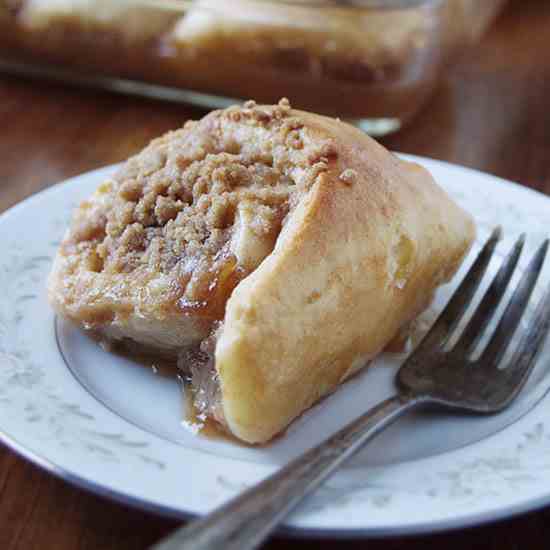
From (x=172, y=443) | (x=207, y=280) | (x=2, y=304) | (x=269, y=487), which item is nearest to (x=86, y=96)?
(x=2, y=304)

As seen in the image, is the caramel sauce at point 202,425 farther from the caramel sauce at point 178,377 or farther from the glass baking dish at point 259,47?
the glass baking dish at point 259,47

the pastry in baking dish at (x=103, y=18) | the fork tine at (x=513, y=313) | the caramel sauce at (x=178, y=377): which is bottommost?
the pastry in baking dish at (x=103, y=18)

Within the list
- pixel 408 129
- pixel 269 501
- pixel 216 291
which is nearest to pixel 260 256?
pixel 216 291

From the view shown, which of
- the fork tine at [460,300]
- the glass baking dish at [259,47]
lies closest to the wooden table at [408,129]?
the glass baking dish at [259,47]

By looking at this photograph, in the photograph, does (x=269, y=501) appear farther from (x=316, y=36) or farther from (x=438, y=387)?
(x=316, y=36)

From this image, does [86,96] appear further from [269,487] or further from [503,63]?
[269,487]

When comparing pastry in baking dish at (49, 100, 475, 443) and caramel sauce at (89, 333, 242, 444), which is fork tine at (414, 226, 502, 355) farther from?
caramel sauce at (89, 333, 242, 444)

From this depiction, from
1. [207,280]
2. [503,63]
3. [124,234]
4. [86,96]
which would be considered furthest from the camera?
[503,63]

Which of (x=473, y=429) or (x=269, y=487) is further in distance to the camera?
(x=473, y=429)
